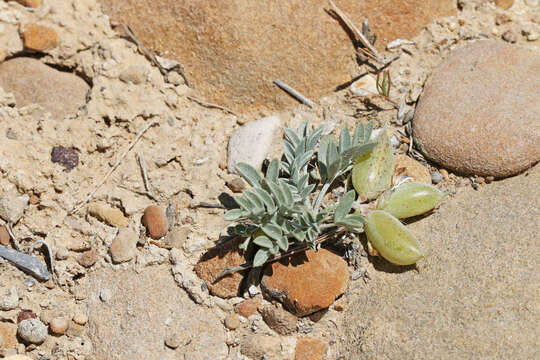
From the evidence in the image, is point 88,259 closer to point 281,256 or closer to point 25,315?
point 25,315

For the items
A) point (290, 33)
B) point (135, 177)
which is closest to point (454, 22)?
point (290, 33)

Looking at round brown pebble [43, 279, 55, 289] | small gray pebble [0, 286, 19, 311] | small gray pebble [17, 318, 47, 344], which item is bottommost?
small gray pebble [17, 318, 47, 344]

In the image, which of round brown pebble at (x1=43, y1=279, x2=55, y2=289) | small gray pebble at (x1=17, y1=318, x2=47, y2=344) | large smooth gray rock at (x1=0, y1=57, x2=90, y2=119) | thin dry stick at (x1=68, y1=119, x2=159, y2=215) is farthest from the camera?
large smooth gray rock at (x1=0, y1=57, x2=90, y2=119)

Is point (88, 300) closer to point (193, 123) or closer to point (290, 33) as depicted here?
point (193, 123)

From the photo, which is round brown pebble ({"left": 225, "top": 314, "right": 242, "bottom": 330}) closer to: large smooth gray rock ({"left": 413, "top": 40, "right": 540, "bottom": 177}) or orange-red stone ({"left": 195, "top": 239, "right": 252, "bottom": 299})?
orange-red stone ({"left": 195, "top": 239, "right": 252, "bottom": 299})

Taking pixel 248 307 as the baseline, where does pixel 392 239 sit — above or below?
above

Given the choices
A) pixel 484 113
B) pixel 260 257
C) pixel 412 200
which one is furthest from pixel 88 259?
pixel 484 113

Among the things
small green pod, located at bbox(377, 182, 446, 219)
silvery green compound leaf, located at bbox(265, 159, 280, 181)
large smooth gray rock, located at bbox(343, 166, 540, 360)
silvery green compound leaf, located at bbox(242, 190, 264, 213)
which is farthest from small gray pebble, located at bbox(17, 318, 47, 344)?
small green pod, located at bbox(377, 182, 446, 219)
